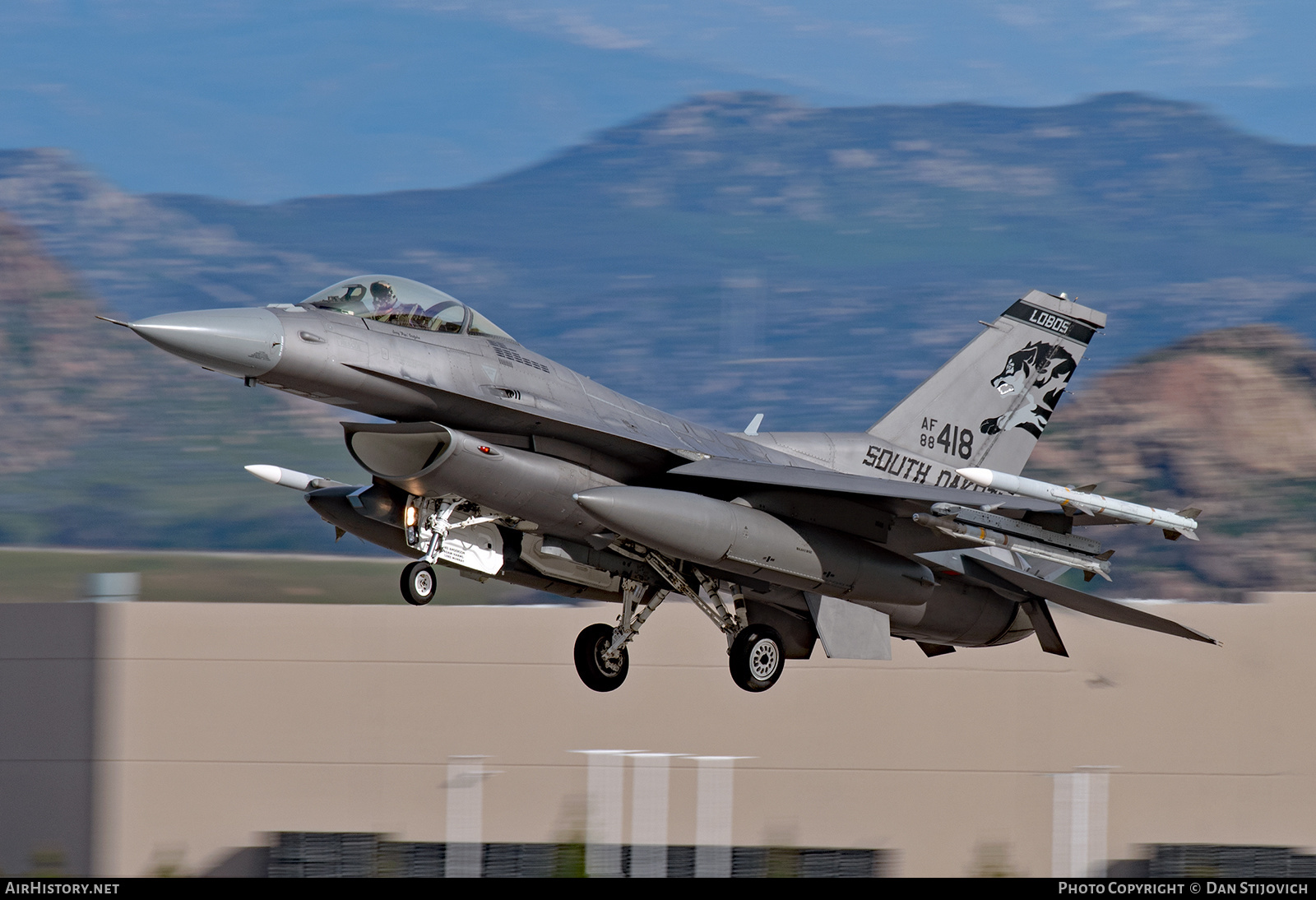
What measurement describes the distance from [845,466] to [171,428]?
88.1 m

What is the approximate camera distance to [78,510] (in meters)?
87.1

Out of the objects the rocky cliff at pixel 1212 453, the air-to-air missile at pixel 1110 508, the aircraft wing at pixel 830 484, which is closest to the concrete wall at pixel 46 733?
the aircraft wing at pixel 830 484

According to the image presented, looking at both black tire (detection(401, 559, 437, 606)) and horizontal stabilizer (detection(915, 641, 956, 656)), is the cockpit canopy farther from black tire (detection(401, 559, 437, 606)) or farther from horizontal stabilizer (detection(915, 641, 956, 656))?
horizontal stabilizer (detection(915, 641, 956, 656))

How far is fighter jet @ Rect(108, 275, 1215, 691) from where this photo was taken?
1336 centimetres

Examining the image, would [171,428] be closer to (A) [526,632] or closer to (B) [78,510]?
(B) [78,510]

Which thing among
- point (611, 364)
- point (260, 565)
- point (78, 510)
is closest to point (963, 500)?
point (260, 565)

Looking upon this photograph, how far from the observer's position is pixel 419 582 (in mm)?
13984

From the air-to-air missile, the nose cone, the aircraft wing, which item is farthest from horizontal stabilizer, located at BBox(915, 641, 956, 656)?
the nose cone

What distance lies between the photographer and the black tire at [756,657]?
15641mm

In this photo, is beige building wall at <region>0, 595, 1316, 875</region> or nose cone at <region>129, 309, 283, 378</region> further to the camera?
beige building wall at <region>0, 595, 1316, 875</region>

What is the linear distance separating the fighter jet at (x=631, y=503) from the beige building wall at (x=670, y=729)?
11.9 meters

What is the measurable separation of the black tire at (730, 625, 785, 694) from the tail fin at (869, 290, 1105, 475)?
3497mm

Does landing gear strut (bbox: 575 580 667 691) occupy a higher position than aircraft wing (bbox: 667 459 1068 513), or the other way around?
aircraft wing (bbox: 667 459 1068 513)
